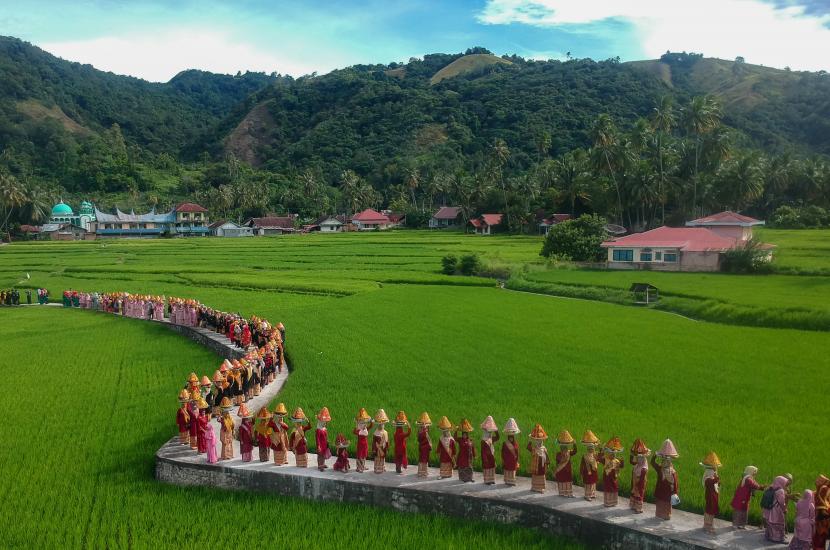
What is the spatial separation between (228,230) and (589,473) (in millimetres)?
96966

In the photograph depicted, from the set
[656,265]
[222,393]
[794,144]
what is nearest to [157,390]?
[222,393]

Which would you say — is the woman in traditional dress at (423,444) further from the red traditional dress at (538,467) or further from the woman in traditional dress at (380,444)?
the red traditional dress at (538,467)

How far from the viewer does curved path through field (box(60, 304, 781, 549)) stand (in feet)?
26.8

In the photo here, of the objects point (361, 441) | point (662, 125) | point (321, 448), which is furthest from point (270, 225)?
point (361, 441)

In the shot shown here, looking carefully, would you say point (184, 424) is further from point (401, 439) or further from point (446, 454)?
point (446, 454)

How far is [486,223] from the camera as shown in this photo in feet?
280

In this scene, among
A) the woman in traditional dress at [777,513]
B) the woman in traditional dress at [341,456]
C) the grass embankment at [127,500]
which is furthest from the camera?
the woman in traditional dress at [341,456]

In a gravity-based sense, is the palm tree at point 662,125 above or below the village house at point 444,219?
above

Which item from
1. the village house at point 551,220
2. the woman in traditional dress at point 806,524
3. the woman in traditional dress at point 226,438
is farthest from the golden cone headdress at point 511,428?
the village house at point 551,220

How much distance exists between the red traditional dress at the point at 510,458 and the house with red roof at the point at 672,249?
106 feet

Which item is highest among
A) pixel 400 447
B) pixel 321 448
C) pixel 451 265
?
pixel 451 265

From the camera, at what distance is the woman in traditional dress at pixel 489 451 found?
9734 mm

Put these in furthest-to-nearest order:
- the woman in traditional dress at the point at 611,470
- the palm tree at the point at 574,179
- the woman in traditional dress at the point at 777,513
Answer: the palm tree at the point at 574,179 → the woman in traditional dress at the point at 611,470 → the woman in traditional dress at the point at 777,513

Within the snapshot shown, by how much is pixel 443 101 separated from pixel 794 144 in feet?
266
